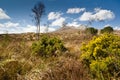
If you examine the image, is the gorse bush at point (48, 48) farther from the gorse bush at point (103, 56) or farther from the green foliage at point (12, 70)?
the green foliage at point (12, 70)

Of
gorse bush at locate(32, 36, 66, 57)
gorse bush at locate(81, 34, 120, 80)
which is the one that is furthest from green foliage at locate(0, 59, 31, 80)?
gorse bush at locate(32, 36, 66, 57)

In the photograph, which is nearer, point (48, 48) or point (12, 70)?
point (12, 70)

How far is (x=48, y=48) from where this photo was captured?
11.1 meters

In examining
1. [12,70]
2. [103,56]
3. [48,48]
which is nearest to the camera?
[12,70]

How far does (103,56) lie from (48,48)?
4.18 m

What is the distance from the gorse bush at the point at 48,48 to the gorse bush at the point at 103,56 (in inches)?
116

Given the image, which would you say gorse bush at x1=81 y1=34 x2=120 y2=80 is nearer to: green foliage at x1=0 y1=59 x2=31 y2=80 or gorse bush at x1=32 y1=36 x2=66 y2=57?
green foliage at x1=0 y1=59 x2=31 y2=80

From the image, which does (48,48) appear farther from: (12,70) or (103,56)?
(12,70)

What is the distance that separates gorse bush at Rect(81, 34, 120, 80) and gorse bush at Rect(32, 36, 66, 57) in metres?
2.94

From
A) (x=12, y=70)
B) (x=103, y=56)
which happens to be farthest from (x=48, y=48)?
(x=12, y=70)

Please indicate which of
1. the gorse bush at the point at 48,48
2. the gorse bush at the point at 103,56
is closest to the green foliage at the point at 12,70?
the gorse bush at the point at 103,56

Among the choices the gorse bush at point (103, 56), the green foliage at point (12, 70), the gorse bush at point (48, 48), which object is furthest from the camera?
the gorse bush at point (48, 48)

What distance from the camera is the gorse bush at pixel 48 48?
1084cm

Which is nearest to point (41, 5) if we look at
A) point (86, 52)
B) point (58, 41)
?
point (58, 41)
